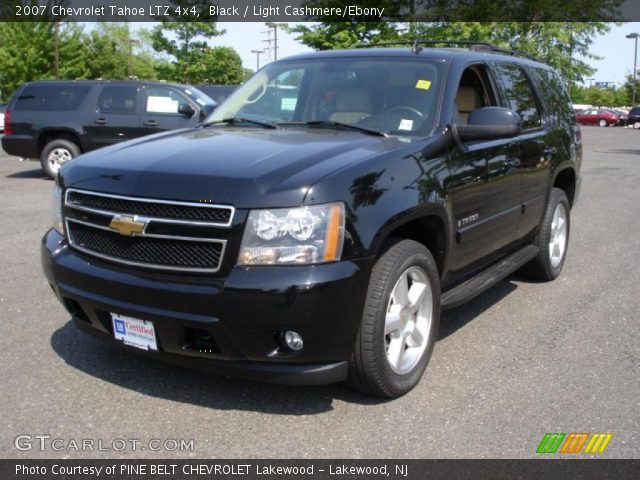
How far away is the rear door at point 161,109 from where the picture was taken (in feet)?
41.2

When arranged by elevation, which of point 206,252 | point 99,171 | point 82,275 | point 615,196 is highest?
point 99,171

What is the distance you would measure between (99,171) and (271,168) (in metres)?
0.94

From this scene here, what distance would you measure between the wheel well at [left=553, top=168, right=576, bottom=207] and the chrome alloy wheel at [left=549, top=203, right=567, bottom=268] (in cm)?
30

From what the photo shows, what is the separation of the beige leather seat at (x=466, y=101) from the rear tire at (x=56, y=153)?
9.66m

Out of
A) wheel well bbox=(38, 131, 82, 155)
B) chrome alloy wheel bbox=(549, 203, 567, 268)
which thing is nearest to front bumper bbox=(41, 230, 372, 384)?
chrome alloy wheel bbox=(549, 203, 567, 268)

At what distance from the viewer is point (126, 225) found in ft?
10.6

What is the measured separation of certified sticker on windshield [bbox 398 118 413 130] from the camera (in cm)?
405

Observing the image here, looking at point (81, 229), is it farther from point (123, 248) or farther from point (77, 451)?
point (77, 451)

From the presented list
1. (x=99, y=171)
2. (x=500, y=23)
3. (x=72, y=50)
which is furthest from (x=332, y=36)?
(x=99, y=171)

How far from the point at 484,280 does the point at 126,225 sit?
2.44 metres

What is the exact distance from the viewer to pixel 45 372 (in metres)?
3.81
